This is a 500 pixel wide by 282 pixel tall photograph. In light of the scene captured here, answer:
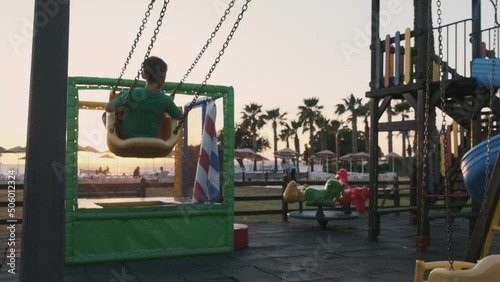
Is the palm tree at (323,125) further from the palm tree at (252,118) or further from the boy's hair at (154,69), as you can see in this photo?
the boy's hair at (154,69)

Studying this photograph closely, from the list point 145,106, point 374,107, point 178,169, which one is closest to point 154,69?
point 145,106

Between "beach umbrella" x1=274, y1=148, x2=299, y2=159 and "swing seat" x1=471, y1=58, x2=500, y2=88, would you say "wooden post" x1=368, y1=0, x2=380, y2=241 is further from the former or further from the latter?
"beach umbrella" x1=274, y1=148, x2=299, y2=159

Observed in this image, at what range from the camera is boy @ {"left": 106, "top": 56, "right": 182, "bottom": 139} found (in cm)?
487

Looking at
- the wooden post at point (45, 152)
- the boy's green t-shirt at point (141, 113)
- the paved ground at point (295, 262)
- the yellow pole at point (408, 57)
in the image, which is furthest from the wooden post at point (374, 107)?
the wooden post at point (45, 152)

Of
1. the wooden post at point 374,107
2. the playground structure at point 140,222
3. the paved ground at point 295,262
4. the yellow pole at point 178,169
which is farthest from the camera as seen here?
the yellow pole at point 178,169

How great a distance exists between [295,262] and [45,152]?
161 inches

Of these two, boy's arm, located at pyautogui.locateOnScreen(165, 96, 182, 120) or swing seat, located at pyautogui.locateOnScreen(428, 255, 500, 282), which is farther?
boy's arm, located at pyautogui.locateOnScreen(165, 96, 182, 120)

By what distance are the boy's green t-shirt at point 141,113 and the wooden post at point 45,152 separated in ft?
8.13

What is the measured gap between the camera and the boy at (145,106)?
4871 millimetres

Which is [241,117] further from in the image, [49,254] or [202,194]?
[49,254]

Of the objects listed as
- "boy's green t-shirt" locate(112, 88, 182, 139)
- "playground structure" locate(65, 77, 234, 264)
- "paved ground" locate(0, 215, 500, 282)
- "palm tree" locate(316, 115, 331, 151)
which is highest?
"palm tree" locate(316, 115, 331, 151)

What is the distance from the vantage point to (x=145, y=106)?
496cm

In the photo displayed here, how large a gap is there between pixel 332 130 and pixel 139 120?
60.0m

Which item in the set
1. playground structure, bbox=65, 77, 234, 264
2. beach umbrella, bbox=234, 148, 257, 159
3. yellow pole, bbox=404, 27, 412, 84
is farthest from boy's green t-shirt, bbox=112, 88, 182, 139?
beach umbrella, bbox=234, 148, 257, 159
